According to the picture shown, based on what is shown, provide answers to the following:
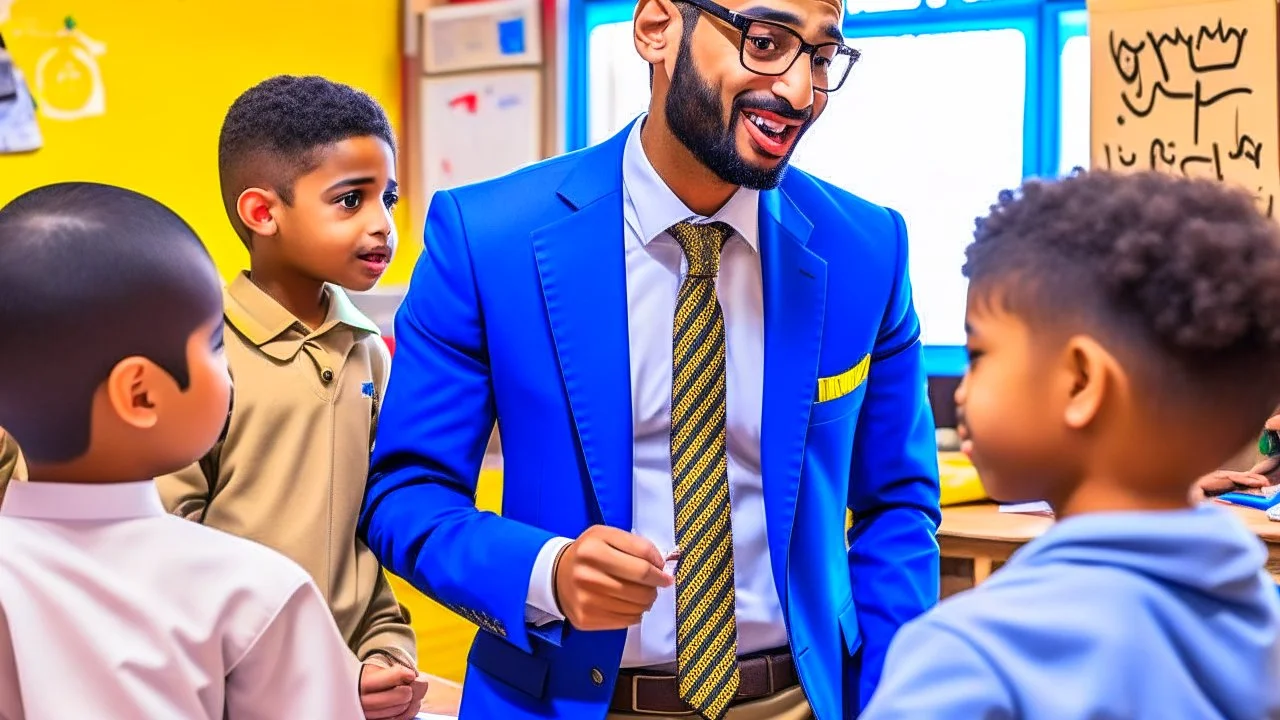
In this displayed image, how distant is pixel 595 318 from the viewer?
154 cm

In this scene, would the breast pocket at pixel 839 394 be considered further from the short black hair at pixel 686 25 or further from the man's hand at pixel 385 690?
the man's hand at pixel 385 690

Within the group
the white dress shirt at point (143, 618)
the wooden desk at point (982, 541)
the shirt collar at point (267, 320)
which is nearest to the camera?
the white dress shirt at point (143, 618)

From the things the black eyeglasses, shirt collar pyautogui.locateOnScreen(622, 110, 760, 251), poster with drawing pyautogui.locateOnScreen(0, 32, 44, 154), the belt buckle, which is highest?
poster with drawing pyautogui.locateOnScreen(0, 32, 44, 154)

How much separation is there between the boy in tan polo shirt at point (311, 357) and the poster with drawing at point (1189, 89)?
1787 millimetres

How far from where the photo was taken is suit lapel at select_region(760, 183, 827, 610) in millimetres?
1530

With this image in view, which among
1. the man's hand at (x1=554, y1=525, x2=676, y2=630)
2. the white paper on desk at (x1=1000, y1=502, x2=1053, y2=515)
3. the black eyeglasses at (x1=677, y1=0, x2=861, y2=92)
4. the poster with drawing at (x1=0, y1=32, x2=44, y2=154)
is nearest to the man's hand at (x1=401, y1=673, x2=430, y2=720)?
the man's hand at (x1=554, y1=525, x2=676, y2=630)

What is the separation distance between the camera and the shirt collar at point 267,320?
1761 millimetres

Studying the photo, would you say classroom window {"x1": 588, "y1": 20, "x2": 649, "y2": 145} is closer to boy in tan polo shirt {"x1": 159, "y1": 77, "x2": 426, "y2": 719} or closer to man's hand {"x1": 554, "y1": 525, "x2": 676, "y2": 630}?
boy in tan polo shirt {"x1": 159, "y1": 77, "x2": 426, "y2": 719}

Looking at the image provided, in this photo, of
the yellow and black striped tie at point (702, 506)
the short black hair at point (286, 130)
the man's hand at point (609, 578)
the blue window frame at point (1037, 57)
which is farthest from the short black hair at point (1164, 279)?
the blue window frame at point (1037, 57)

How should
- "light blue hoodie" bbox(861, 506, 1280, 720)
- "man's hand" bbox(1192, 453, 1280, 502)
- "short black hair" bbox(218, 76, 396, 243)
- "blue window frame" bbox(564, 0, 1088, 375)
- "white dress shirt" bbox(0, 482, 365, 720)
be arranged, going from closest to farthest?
"light blue hoodie" bbox(861, 506, 1280, 720) < "white dress shirt" bbox(0, 482, 365, 720) < "short black hair" bbox(218, 76, 396, 243) < "man's hand" bbox(1192, 453, 1280, 502) < "blue window frame" bbox(564, 0, 1088, 375)

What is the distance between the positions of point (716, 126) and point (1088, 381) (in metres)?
0.73

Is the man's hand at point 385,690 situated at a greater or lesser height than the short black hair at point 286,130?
lesser

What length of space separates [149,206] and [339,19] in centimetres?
281

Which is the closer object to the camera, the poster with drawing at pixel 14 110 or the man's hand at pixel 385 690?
the man's hand at pixel 385 690
